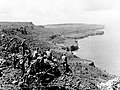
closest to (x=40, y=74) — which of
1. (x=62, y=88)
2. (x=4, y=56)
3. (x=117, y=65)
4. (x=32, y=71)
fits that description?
(x=32, y=71)

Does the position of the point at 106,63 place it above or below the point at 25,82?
below

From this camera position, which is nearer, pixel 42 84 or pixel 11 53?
pixel 42 84

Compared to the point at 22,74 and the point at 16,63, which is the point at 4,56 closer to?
the point at 16,63

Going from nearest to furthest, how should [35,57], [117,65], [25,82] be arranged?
[25,82] → [35,57] → [117,65]

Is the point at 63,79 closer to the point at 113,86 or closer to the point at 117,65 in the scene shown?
the point at 113,86

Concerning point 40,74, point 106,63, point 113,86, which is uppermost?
point 40,74

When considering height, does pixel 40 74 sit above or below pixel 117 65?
above

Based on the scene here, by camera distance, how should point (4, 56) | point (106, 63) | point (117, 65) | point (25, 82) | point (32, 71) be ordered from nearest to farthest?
point (25, 82) → point (32, 71) → point (4, 56) → point (117, 65) → point (106, 63)

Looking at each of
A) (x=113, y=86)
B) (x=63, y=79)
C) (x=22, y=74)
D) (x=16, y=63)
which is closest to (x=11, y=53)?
(x=16, y=63)

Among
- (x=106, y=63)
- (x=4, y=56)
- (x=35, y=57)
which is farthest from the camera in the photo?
(x=106, y=63)
